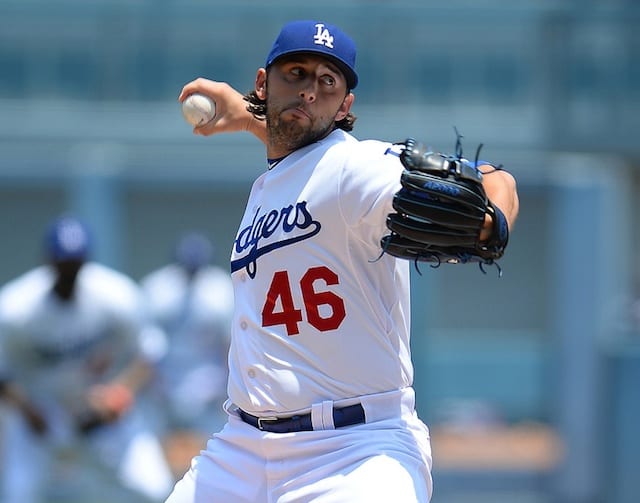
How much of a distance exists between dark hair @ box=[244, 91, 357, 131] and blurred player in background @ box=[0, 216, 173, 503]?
10.7 ft

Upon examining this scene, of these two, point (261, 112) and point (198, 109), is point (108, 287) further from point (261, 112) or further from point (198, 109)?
point (261, 112)

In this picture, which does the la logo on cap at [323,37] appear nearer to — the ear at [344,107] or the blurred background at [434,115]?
the ear at [344,107]

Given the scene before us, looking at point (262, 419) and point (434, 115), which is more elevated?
point (434, 115)

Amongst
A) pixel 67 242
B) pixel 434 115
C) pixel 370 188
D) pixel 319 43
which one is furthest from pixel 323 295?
pixel 434 115

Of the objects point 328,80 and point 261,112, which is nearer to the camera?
point 328,80

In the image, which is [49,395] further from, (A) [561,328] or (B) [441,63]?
(B) [441,63]

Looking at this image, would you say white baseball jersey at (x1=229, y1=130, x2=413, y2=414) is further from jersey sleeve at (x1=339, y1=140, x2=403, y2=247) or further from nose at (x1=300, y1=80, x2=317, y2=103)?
nose at (x1=300, y1=80, x2=317, y2=103)

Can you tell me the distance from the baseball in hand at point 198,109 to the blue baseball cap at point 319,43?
457 mm

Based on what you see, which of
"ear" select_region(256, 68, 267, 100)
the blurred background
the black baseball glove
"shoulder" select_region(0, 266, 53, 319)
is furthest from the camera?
the blurred background

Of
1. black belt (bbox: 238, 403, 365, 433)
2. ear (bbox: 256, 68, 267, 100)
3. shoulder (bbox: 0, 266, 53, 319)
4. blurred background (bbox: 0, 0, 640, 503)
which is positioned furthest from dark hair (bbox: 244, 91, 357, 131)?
blurred background (bbox: 0, 0, 640, 503)

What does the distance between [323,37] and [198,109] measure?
592 mm

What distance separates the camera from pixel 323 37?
9.97 ft

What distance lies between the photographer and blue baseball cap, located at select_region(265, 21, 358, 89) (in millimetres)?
3029

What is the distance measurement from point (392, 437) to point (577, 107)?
443 inches
